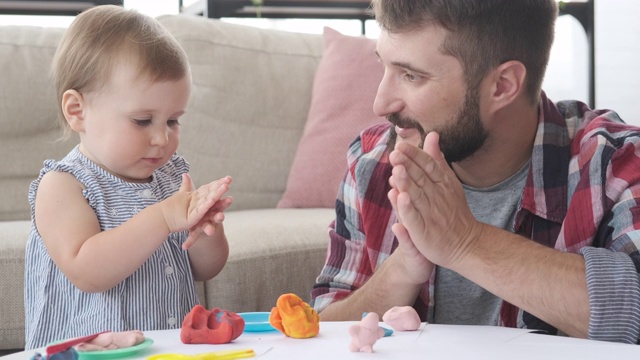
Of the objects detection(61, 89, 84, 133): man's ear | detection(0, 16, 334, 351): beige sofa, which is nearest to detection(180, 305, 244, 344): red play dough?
detection(61, 89, 84, 133): man's ear

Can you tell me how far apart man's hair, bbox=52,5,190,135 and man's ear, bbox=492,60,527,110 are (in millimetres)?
561

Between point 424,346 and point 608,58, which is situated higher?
point 608,58

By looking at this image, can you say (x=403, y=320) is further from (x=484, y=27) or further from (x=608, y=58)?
(x=608, y=58)

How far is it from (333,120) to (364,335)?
1814 mm

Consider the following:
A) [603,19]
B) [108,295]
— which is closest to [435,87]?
[108,295]

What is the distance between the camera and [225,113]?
→ 284 centimetres

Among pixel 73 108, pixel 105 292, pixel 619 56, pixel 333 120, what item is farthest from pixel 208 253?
pixel 619 56

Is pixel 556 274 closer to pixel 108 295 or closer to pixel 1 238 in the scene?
pixel 108 295

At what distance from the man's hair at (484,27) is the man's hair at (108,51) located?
39 cm

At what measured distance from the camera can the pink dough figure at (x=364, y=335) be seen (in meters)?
1.02

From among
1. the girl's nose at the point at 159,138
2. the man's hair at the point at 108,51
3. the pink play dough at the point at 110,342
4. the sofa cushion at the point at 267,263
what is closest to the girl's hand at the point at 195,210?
the girl's nose at the point at 159,138

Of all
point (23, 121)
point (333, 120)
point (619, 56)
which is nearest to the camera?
point (23, 121)

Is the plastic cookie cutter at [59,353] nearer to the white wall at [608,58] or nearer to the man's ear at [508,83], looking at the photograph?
the man's ear at [508,83]

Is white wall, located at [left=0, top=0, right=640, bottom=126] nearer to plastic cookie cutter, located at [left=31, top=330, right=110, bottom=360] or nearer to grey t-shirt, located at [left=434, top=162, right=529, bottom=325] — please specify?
grey t-shirt, located at [left=434, top=162, right=529, bottom=325]
